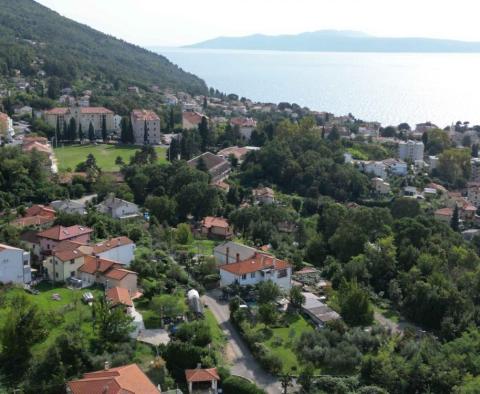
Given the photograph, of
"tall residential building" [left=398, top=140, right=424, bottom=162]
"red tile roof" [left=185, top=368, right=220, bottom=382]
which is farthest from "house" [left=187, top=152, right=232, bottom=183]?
"red tile roof" [left=185, top=368, right=220, bottom=382]

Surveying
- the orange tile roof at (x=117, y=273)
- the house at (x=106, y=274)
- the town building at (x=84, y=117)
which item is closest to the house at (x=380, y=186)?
the town building at (x=84, y=117)

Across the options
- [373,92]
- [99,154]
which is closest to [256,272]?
[99,154]

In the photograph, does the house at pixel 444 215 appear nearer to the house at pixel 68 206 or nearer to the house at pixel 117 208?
the house at pixel 117 208

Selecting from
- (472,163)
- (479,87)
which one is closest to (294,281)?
(472,163)

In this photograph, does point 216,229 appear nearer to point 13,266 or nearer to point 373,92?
point 13,266

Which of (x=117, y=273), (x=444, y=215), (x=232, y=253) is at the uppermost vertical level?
(x=117, y=273)

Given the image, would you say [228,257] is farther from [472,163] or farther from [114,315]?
[472,163]

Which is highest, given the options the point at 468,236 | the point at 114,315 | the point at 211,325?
the point at 114,315

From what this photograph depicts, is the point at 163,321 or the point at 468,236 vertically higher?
the point at 163,321
